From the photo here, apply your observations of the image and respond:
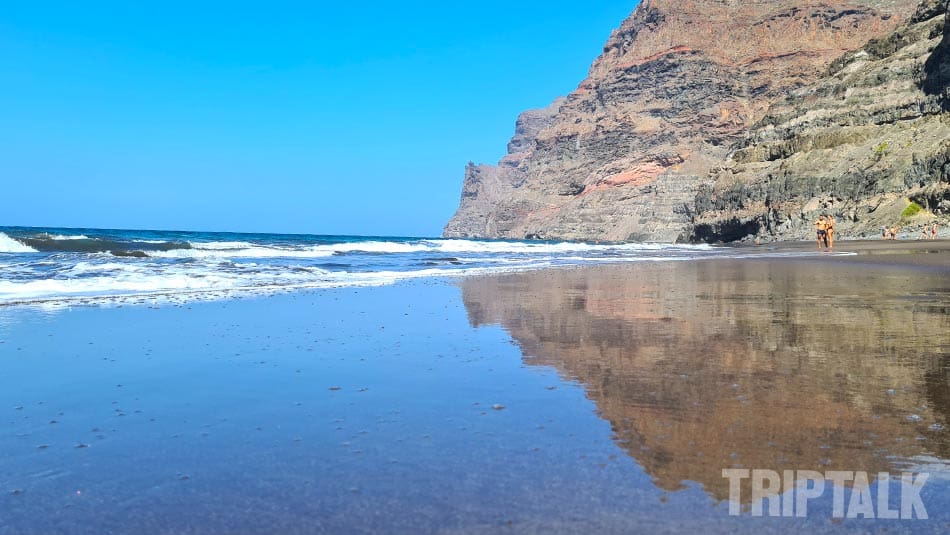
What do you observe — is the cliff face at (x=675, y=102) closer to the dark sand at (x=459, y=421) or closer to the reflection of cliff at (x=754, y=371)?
the reflection of cliff at (x=754, y=371)

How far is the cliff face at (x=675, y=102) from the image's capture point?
11044cm

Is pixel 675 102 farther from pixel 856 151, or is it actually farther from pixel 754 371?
pixel 754 371

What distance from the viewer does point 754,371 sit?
420cm

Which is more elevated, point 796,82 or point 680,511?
point 796,82

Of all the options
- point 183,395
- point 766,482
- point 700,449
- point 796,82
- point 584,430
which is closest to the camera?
point 766,482

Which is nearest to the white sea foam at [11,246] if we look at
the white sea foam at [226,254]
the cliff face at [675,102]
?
the white sea foam at [226,254]

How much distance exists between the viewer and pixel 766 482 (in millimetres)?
2281

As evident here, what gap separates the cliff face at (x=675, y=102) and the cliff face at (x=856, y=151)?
38.5 m

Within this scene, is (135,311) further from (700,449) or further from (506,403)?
(700,449)

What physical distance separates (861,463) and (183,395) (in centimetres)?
364

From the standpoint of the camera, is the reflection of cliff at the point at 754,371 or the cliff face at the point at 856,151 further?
the cliff face at the point at 856,151

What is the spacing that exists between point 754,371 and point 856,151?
50.6 m

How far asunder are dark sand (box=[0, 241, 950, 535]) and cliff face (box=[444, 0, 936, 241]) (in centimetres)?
9605

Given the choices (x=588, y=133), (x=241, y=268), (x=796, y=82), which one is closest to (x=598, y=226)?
(x=588, y=133)
